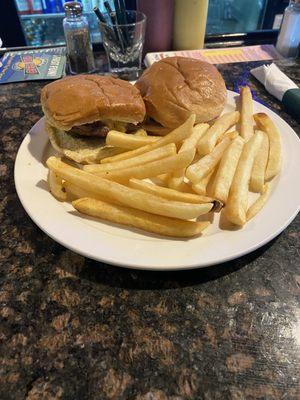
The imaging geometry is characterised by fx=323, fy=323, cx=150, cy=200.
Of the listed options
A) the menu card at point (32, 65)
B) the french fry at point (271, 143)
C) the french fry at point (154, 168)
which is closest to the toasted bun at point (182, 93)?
the french fry at point (271, 143)

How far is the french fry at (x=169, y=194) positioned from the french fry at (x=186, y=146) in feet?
0.36

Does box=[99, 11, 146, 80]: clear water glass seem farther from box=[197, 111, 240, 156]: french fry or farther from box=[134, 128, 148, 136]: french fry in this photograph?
box=[197, 111, 240, 156]: french fry

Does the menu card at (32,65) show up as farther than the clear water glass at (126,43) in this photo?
Yes

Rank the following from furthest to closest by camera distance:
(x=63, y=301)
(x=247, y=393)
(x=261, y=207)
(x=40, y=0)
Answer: (x=40, y=0), (x=261, y=207), (x=63, y=301), (x=247, y=393)

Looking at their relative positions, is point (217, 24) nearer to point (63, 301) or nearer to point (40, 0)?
point (40, 0)

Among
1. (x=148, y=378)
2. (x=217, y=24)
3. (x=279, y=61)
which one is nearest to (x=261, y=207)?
(x=148, y=378)

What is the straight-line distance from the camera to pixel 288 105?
6.08 ft

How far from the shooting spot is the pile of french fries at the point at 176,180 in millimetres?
1036

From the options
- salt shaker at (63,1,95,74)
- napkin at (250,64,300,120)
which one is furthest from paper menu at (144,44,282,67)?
salt shaker at (63,1,95,74)

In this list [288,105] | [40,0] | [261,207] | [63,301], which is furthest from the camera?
[40,0]

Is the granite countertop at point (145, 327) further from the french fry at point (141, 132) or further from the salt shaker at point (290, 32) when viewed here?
the salt shaker at point (290, 32)

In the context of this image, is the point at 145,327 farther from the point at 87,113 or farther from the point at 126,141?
the point at 87,113

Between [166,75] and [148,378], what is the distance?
1.28m

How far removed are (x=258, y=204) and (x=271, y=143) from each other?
1.23 ft
